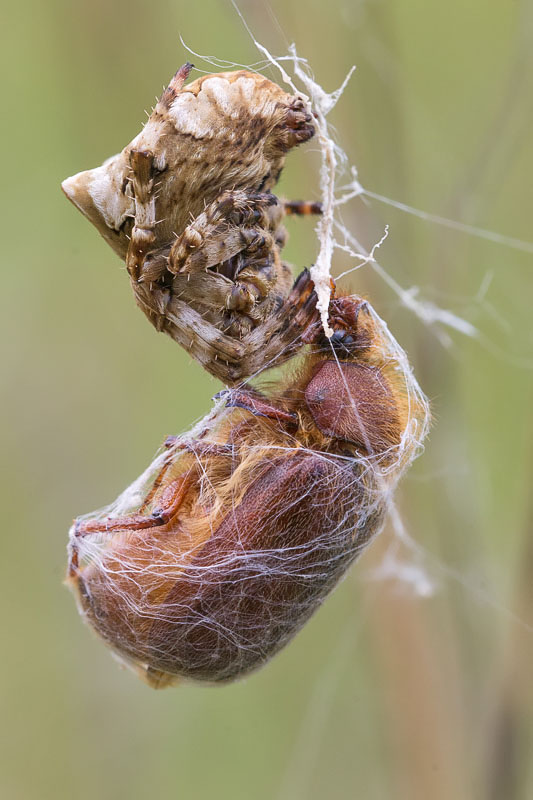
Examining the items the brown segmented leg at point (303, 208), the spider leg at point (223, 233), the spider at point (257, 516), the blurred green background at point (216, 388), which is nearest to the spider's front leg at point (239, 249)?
the spider leg at point (223, 233)

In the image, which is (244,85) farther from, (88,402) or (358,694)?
(358,694)

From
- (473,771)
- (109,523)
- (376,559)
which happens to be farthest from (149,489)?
(473,771)

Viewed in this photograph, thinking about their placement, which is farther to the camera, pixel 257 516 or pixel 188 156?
pixel 257 516

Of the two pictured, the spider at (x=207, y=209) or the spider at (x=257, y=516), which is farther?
the spider at (x=257, y=516)

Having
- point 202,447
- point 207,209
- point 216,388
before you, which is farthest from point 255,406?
point 216,388

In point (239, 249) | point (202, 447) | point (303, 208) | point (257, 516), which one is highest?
point (303, 208)

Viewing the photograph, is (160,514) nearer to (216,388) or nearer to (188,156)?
(188,156)

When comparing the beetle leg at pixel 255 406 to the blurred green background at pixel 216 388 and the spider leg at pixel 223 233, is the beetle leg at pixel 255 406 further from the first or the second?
the spider leg at pixel 223 233

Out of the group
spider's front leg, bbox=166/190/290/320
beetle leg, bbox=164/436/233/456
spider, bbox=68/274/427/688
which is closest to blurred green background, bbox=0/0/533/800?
beetle leg, bbox=164/436/233/456
